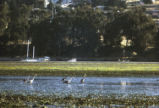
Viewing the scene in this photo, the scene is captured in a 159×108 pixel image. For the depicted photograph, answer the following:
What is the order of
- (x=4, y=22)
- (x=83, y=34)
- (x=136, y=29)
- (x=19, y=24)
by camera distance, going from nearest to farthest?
(x=136, y=29) < (x=83, y=34) < (x=4, y=22) < (x=19, y=24)

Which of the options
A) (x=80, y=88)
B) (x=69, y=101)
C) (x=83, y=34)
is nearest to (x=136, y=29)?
(x=83, y=34)

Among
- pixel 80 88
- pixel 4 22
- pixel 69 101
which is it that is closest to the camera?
pixel 69 101

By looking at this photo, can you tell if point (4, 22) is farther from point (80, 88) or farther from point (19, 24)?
point (80, 88)

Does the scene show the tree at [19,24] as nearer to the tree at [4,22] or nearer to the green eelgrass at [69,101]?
the tree at [4,22]

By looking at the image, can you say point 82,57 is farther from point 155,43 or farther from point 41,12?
point 41,12

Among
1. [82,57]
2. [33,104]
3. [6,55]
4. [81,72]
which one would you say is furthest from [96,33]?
[33,104]

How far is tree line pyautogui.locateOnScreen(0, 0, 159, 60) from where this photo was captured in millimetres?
138750

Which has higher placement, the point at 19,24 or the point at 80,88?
the point at 19,24

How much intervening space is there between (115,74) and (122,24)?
6142 cm

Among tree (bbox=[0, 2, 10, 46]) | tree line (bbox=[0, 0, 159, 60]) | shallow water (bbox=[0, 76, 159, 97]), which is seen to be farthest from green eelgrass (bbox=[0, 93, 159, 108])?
tree (bbox=[0, 2, 10, 46])

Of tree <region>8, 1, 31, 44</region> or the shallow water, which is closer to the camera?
the shallow water

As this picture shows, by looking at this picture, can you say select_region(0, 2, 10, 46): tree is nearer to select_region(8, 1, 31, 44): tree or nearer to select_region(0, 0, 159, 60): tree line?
select_region(0, 0, 159, 60): tree line

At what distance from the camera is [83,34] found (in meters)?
145

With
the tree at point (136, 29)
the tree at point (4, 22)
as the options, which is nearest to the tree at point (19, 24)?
the tree at point (4, 22)
